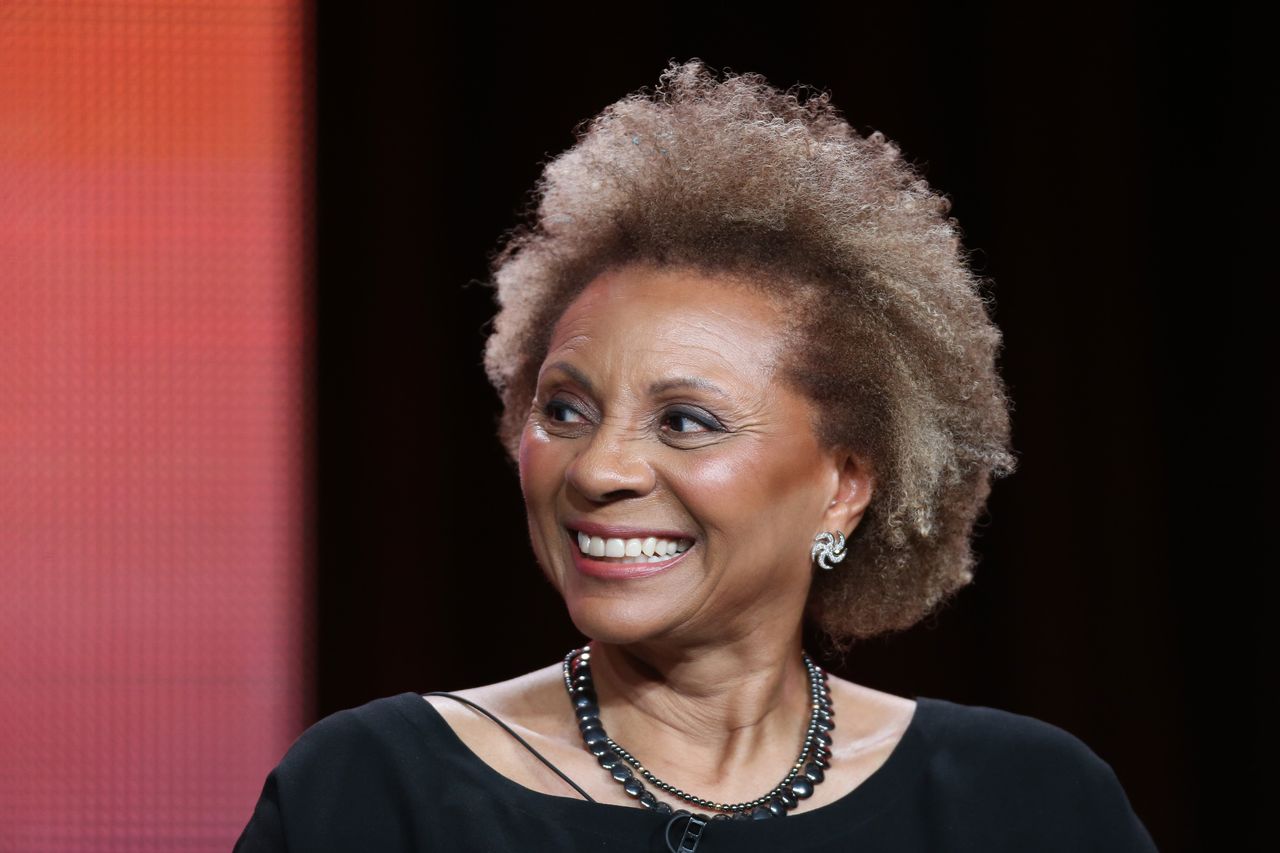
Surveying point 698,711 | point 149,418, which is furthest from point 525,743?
point 149,418

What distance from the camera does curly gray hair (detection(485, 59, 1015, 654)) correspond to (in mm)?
2057

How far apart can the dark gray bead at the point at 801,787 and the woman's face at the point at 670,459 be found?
211mm

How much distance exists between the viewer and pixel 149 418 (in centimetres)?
297

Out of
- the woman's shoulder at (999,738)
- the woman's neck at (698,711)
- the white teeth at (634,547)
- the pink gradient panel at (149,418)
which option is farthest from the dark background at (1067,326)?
the white teeth at (634,547)

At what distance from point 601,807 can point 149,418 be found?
4.64ft

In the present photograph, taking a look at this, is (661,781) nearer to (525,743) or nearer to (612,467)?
(525,743)

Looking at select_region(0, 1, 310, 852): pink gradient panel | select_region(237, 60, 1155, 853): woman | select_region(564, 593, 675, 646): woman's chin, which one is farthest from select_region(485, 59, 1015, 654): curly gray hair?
select_region(0, 1, 310, 852): pink gradient panel

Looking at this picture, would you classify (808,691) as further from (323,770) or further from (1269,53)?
(1269,53)

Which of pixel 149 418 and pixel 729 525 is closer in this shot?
pixel 729 525

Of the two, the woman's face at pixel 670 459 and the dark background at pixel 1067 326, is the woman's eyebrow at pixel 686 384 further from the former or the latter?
the dark background at pixel 1067 326

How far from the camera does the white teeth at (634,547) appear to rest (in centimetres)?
191

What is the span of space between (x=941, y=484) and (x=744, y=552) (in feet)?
1.37

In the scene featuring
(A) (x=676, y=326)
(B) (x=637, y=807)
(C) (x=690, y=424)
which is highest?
(A) (x=676, y=326)

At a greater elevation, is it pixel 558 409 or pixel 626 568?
pixel 558 409
